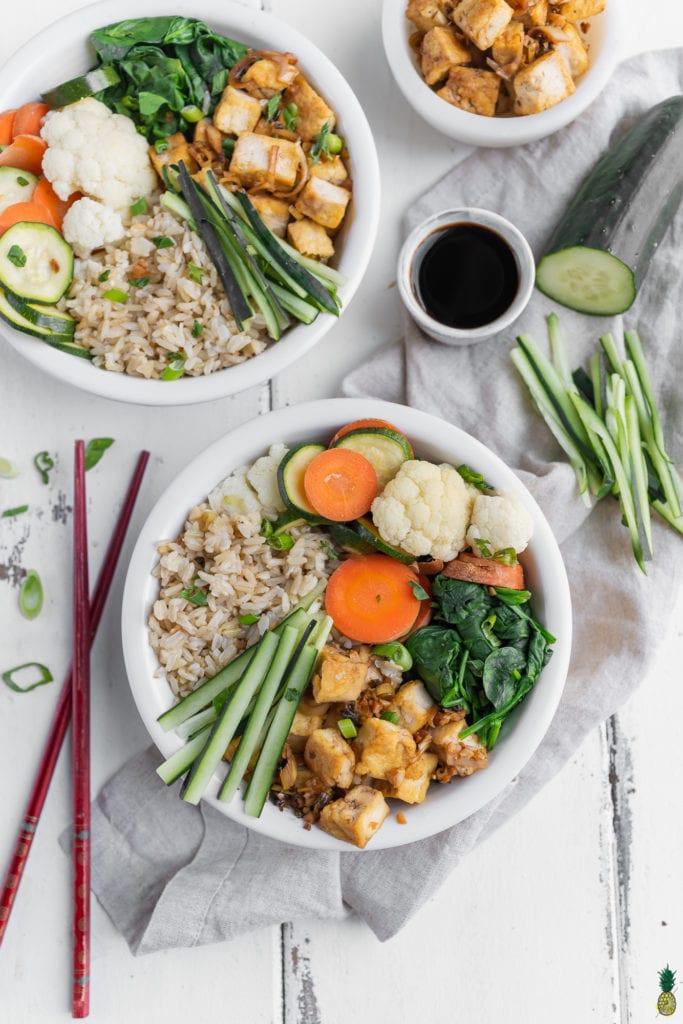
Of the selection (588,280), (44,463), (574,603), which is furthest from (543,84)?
(44,463)

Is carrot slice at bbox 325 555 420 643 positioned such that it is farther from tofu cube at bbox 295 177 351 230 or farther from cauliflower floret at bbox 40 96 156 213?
cauliflower floret at bbox 40 96 156 213

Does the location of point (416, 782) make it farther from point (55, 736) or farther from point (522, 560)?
point (55, 736)

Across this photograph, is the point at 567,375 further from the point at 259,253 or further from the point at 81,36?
the point at 81,36

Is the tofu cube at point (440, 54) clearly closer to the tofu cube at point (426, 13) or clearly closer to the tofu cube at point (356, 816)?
the tofu cube at point (426, 13)

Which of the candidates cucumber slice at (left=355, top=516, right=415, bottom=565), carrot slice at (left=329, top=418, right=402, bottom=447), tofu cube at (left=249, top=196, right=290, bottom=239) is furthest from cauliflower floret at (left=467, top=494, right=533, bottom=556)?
tofu cube at (left=249, top=196, right=290, bottom=239)

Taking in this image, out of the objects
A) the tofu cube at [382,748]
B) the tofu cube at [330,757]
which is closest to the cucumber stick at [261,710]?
the tofu cube at [330,757]

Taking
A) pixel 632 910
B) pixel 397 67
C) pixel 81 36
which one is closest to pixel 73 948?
pixel 632 910
